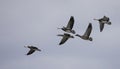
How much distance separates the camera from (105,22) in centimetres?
10269

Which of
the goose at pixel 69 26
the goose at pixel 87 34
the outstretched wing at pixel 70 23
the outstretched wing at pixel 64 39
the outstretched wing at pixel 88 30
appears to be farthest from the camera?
the outstretched wing at pixel 64 39

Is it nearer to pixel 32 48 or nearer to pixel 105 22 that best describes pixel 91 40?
pixel 105 22

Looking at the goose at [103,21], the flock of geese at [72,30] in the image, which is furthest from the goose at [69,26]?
the goose at [103,21]

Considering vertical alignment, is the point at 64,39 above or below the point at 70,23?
below

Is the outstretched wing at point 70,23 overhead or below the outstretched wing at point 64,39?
→ overhead

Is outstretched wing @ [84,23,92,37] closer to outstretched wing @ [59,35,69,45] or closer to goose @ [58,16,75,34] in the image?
goose @ [58,16,75,34]

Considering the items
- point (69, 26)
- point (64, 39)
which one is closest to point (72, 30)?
point (69, 26)

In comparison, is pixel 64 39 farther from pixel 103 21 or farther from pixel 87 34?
pixel 103 21

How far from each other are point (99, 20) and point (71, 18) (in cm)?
542

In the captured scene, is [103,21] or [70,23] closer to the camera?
[70,23]

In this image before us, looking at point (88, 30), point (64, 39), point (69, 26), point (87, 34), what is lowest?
point (87, 34)

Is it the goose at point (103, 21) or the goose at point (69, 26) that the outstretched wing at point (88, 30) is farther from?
the goose at point (103, 21)

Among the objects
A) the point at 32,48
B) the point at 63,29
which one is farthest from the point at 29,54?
the point at 63,29

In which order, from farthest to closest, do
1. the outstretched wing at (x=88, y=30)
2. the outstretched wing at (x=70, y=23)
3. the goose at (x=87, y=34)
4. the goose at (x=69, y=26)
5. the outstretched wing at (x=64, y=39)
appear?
the outstretched wing at (x=64, y=39) → the outstretched wing at (x=70, y=23) → the goose at (x=69, y=26) → the outstretched wing at (x=88, y=30) → the goose at (x=87, y=34)
